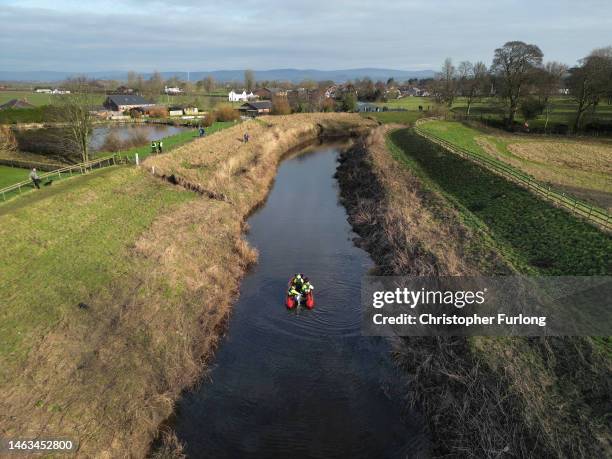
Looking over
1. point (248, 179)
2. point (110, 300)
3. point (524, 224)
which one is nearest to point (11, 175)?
point (248, 179)

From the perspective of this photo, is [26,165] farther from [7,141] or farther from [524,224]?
[524,224]

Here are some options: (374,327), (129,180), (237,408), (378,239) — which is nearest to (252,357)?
(237,408)

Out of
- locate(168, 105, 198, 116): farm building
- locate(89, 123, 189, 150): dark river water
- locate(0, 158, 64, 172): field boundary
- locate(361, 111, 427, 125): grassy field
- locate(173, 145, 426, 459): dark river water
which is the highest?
locate(361, 111, 427, 125): grassy field

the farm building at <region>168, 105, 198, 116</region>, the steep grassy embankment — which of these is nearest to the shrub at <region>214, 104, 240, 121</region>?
the farm building at <region>168, 105, 198, 116</region>

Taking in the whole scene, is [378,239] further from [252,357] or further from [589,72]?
[589,72]

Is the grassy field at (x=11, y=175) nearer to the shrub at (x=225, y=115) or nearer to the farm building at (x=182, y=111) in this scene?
the shrub at (x=225, y=115)

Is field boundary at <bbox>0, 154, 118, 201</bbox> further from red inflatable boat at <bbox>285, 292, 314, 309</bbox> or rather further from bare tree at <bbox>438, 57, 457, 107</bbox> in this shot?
bare tree at <bbox>438, 57, 457, 107</bbox>
